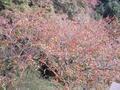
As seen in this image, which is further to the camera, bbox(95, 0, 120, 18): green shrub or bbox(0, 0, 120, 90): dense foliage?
bbox(95, 0, 120, 18): green shrub

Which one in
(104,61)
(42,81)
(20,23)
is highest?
(20,23)

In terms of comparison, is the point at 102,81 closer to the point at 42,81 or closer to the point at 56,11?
the point at 42,81

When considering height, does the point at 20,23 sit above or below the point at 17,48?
above

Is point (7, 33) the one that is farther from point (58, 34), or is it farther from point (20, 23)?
point (58, 34)

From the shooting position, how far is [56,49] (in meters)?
9.27

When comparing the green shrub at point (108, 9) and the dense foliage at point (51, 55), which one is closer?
the dense foliage at point (51, 55)

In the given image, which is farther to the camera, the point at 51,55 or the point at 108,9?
the point at 108,9

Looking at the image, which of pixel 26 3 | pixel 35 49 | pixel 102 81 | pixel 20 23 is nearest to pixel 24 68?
pixel 35 49

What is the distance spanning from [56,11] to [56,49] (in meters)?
4.05

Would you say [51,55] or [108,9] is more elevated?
[51,55]

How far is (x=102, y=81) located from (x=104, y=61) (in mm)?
518

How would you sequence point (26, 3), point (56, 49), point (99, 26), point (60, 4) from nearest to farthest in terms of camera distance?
1. point (56, 49)
2. point (26, 3)
3. point (99, 26)
4. point (60, 4)

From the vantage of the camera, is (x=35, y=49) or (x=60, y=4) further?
(x=60, y=4)

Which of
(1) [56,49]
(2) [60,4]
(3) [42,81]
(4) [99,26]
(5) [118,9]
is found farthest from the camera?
(5) [118,9]
